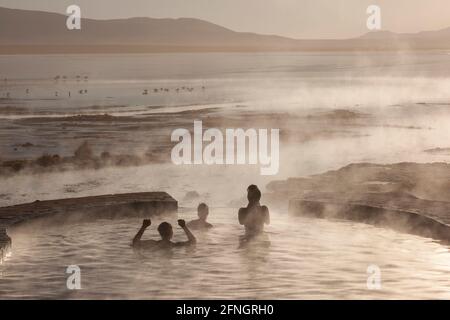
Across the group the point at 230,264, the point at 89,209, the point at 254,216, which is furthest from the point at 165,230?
the point at 89,209

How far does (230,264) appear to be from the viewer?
63.8ft

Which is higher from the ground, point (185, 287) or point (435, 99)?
point (435, 99)

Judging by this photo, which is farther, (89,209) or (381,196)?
(381,196)

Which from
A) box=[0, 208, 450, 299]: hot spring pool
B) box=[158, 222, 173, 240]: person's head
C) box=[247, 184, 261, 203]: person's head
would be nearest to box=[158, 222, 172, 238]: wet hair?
box=[158, 222, 173, 240]: person's head

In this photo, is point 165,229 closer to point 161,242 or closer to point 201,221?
point 161,242

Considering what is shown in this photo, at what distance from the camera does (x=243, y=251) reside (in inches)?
814

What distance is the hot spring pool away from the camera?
56.7 feet

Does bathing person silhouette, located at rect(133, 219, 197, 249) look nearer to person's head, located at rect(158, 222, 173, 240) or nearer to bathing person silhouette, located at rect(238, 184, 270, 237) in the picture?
person's head, located at rect(158, 222, 173, 240)

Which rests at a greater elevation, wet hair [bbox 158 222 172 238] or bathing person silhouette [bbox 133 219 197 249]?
wet hair [bbox 158 222 172 238]

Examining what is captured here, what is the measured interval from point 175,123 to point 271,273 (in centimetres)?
4318

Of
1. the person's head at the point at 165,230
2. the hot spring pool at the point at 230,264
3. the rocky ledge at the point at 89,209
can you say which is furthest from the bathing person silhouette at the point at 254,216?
the rocky ledge at the point at 89,209

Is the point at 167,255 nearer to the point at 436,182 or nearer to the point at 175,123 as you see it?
the point at 436,182

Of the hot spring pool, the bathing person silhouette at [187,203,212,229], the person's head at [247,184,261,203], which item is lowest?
the hot spring pool
